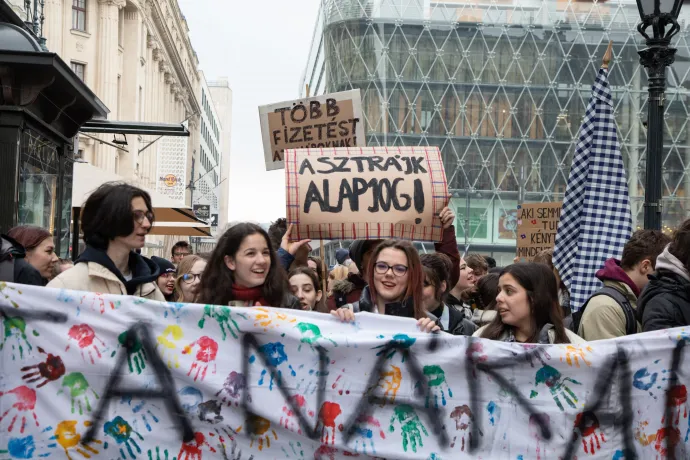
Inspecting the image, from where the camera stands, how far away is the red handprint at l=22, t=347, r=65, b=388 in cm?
426

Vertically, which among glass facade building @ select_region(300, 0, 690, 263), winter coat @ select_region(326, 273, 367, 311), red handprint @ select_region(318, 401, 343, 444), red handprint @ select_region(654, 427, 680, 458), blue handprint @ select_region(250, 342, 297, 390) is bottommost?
red handprint @ select_region(654, 427, 680, 458)

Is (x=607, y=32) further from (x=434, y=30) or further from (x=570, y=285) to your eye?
(x=570, y=285)

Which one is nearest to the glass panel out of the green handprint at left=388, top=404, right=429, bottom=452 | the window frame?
the green handprint at left=388, top=404, right=429, bottom=452

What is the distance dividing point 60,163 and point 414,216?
5134 millimetres

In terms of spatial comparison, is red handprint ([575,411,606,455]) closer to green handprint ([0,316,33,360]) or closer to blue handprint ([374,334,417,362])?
blue handprint ([374,334,417,362])

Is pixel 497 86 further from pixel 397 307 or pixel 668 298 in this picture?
pixel 397 307

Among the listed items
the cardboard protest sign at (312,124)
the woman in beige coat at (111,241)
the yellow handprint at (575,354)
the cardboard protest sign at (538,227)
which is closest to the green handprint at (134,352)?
the woman in beige coat at (111,241)

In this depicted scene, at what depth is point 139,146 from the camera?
52.9 meters

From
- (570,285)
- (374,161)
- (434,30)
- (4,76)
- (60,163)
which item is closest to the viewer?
(374,161)

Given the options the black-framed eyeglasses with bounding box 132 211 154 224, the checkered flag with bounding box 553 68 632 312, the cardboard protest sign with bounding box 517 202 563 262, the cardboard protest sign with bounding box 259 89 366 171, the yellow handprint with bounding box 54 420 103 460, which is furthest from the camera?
the cardboard protest sign with bounding box 517 202 563 262

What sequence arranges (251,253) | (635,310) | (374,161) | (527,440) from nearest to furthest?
(527,440) < (251,253) < (635,310) < (374,161)

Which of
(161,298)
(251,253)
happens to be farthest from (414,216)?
(161,298)

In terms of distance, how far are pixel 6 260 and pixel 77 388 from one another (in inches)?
81.5

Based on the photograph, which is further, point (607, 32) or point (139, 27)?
point (139, 27)
